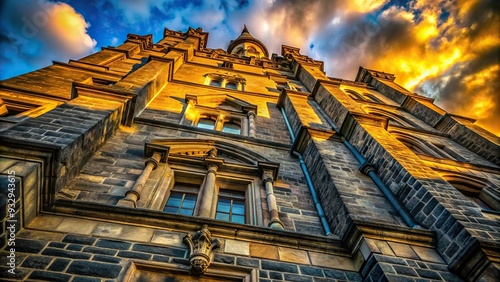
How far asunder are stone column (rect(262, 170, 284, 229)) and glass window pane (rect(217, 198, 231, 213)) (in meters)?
0.87

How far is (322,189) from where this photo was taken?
613 centimetres

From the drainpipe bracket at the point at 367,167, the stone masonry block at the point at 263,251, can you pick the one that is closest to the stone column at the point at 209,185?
the stone masonry block at the point at 263,251

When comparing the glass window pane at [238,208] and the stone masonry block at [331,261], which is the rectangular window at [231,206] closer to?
the glass window pane at [238,208]

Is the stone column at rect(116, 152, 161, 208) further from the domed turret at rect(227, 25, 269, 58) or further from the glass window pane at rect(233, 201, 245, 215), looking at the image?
the domed turret at rect(227, 25, 269, 58)

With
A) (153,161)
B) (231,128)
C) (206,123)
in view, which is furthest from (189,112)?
(153,161)

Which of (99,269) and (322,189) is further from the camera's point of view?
(322,189)

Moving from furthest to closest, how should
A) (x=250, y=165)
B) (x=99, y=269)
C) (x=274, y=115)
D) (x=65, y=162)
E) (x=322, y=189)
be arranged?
(x=274, y=115) < (x=250, y=165) < (x=322, y=189) < (x=65, y=162) < (x=99, y=269)

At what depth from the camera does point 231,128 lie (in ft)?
33.3

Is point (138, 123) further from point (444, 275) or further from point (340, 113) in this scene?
point (444, 275)

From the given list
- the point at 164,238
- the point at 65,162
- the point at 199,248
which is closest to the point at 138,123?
the point at 65,162

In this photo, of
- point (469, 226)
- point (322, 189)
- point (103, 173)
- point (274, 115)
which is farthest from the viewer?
point (274, 115)

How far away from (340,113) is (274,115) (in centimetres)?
282

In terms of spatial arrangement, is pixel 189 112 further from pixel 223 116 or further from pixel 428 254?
pixel 428 254

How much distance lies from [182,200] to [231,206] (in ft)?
3.46
